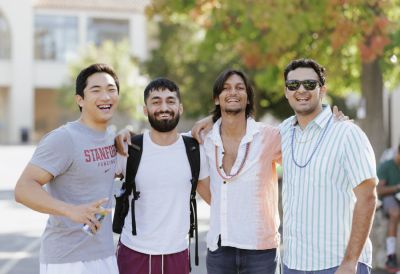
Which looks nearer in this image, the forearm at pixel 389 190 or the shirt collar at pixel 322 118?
the shirt collar at pixel 322 118

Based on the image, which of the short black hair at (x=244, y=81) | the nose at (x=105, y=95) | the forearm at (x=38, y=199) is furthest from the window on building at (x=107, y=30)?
the forearm at (x=38, y=199)

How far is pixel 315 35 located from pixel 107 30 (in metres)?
46.0

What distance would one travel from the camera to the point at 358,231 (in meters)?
3.80

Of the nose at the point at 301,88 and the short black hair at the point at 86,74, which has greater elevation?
the short black hair at the point at 86,74

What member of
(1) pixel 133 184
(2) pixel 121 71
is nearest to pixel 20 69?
(2) pixel 121 71

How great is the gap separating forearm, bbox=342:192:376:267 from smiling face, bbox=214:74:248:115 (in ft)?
4.31

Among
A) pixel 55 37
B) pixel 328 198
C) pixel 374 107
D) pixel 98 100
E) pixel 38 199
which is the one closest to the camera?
pixel 38 199

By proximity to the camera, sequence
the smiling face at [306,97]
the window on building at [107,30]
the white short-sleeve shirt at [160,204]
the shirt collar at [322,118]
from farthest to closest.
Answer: the window on building at [107,30]
the white short-sleeve shirt at [160,204]
the smiling face at [306,97]
the shirt collar at [322,118]

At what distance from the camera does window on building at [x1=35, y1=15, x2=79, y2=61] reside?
55219mm

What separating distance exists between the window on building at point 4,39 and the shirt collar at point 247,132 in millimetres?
51649

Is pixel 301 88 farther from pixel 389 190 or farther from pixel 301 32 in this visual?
pixel 301 32

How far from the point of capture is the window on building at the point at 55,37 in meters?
55.2

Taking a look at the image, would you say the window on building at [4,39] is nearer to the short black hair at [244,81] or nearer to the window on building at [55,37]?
the window on building at [55,37]

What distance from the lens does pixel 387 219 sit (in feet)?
29.0
